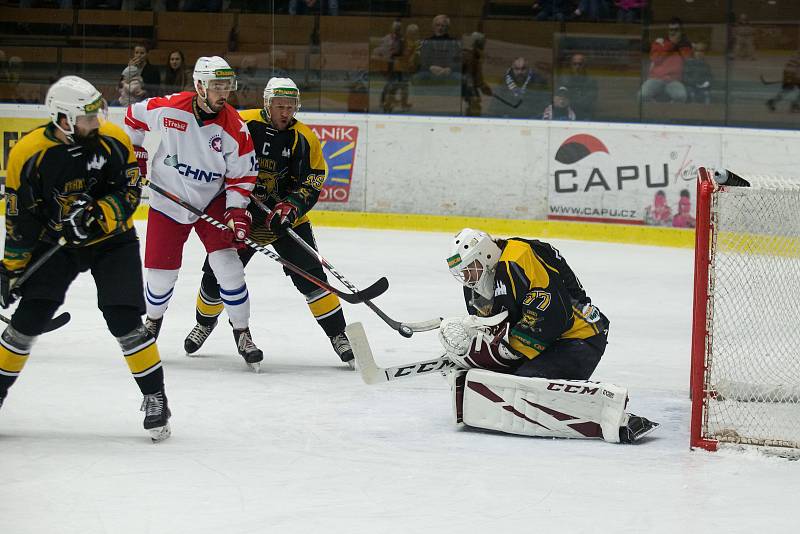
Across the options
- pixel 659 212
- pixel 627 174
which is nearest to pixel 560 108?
pixel 627 174

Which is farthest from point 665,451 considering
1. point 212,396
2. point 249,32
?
point 249,32

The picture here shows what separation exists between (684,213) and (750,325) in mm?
3193

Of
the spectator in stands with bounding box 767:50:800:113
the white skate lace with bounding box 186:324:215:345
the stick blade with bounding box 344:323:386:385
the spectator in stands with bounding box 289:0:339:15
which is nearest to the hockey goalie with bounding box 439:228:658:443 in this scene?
the stick blade with bounding box 344:323:386:385

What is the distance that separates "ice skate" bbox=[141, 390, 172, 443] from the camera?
3529 millimetres

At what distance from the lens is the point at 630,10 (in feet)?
28.8

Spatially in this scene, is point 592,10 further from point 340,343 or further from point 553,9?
point 340,343

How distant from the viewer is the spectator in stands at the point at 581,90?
28.3 feet

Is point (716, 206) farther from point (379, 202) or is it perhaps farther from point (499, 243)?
point (379, 202)

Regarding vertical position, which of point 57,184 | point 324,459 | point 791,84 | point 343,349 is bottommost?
point 324,459

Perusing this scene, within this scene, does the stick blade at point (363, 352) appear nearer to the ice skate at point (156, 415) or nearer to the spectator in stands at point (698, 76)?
the ice skate at point (156, 415)

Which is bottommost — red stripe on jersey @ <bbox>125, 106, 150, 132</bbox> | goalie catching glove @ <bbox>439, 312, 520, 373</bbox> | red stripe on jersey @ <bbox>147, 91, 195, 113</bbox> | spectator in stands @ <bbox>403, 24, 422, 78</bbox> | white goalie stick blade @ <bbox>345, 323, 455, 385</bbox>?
white goalie stick blade @ <bbox>345, 323, 455, 385</bbox>

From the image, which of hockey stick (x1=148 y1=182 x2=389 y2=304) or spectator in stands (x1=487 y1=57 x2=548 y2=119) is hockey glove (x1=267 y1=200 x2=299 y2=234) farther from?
spectator in stands (x1=487 y1=57 x2=548 y2=119)

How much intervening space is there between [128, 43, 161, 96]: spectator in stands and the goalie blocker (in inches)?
254

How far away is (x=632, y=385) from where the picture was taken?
4.47 m
